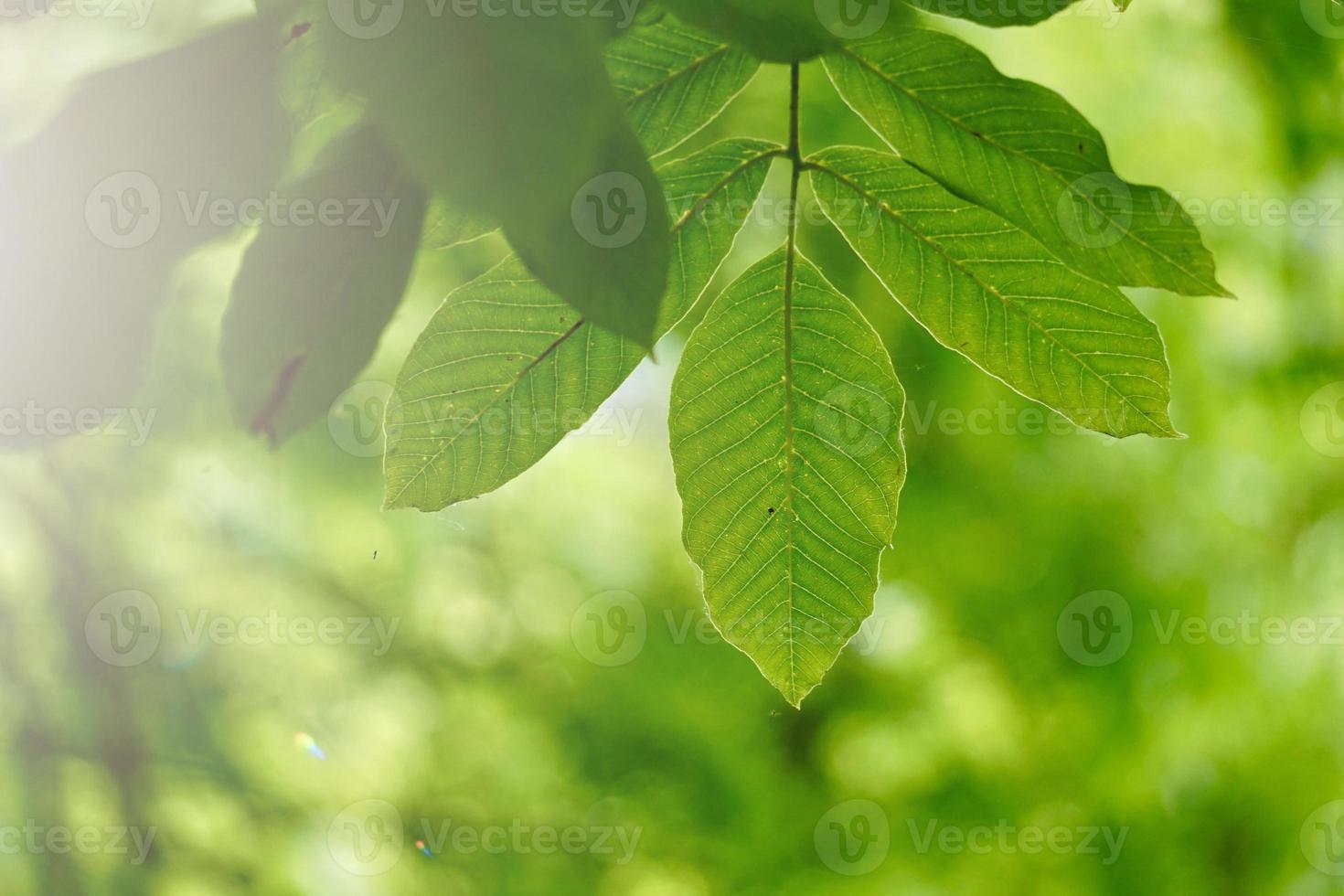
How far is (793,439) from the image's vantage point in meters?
0.79

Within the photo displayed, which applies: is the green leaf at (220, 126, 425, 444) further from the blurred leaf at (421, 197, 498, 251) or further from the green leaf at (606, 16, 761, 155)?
the green leaf at (606, 16, 761, 155)

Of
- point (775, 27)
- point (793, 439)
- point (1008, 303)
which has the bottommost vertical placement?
point (793, 439)

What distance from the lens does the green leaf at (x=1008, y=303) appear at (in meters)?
0.75

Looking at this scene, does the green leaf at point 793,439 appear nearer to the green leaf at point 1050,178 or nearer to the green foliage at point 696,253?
the green foliage at point 696,253

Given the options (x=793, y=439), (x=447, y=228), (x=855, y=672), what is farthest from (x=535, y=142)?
(x=855, y=672)

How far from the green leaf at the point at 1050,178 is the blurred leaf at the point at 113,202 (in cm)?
48

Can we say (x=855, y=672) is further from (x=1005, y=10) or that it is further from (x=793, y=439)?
(x=1005, y=10)

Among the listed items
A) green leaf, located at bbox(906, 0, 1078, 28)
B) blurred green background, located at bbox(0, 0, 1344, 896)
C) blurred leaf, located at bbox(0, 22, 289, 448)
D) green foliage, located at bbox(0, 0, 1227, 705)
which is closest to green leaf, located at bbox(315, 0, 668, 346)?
green foliage, located at bbox(0, 0, 1227, 705)

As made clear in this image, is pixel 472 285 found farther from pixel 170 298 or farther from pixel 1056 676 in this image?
pixel 1056 676

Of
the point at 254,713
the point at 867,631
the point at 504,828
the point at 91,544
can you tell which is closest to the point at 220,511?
the point at 91,544

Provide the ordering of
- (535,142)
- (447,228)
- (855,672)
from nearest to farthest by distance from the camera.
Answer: (535,142)
(447,228)
(855,672)

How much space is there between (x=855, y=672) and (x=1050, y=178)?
449 cm

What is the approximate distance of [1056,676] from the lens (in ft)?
15.9

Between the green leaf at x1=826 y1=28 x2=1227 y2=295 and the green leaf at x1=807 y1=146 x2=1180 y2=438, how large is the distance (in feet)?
0.17
